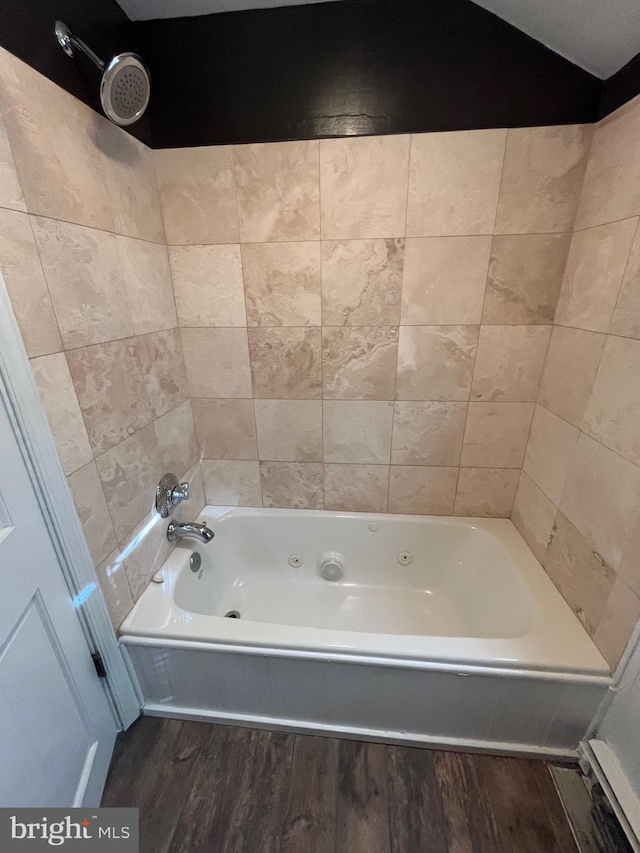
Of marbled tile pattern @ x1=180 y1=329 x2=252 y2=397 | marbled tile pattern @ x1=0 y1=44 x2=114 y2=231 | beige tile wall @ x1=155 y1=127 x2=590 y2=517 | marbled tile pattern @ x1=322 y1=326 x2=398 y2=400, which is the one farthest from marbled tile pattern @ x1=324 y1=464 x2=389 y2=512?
marbled tile pattern @ x1=0 y1=44 x2=114 y2=231

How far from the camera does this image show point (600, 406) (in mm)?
1040

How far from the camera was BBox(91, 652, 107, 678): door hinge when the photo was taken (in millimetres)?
1042

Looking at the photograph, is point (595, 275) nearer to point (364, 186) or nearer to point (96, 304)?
point (364, 186)

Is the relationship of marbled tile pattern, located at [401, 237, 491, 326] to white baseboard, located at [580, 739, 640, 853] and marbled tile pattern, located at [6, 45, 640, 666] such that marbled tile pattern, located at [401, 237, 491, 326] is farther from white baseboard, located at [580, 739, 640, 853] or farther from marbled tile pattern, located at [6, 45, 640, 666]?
white baseboard, located at [580, 739, 640, 853]

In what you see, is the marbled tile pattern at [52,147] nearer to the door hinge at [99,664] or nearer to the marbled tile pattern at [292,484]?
the marbled tile pattern at [292,484]

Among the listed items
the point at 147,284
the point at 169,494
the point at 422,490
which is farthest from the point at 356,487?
the point at 147,284

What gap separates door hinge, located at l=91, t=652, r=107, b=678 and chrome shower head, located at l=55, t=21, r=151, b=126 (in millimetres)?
1484

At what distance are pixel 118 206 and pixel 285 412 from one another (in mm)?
909

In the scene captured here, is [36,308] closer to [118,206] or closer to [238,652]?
[118,206]

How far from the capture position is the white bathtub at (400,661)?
1.03 metres

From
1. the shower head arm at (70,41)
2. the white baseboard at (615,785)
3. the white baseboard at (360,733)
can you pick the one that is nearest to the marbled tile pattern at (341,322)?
the shower head arm at (70,41)

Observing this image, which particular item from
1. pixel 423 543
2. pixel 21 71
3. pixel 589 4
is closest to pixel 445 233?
pixel 589 4

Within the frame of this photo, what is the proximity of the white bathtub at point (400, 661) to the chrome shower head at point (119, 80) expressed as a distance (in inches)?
56.6

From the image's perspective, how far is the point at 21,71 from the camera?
734 mm
